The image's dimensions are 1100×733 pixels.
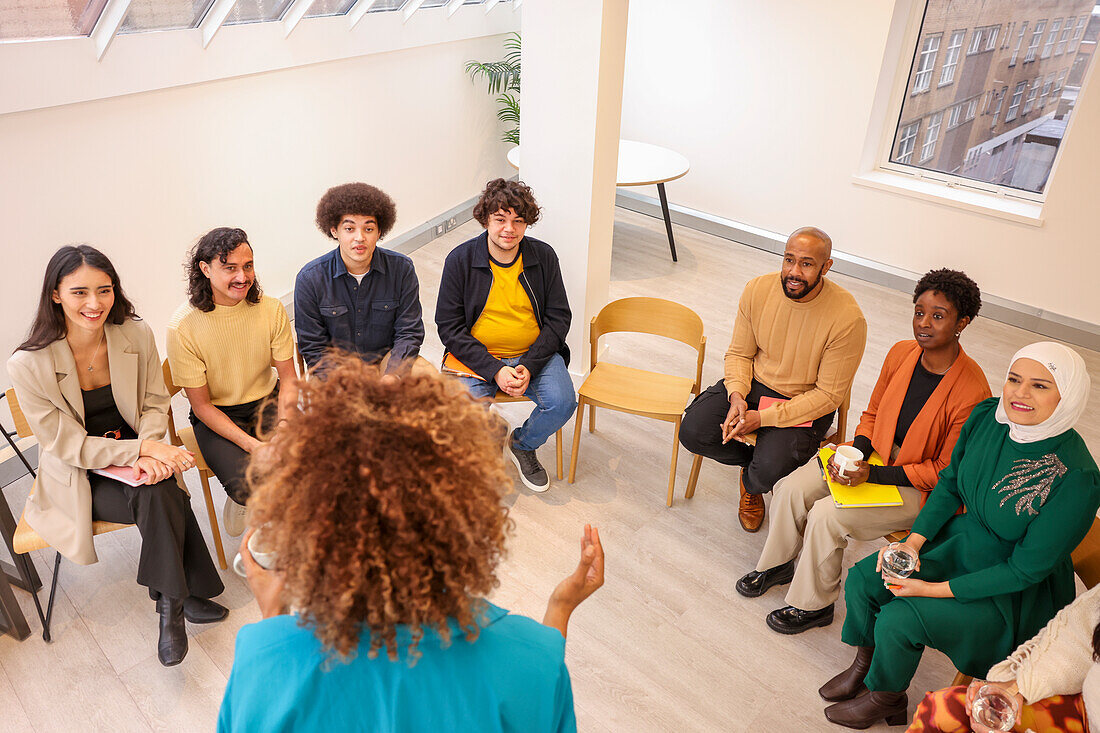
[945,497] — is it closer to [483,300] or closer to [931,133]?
[483,300]

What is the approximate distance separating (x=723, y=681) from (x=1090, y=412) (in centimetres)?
307

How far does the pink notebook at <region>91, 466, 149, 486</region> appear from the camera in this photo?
2701mm

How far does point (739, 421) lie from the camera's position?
3.29 m

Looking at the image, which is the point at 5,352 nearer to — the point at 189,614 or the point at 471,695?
the point at 189,614

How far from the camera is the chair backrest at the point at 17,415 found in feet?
8.71

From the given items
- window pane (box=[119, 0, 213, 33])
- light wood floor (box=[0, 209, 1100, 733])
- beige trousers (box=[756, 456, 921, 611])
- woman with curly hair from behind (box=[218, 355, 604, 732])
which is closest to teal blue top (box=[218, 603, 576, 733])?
woman with curly hair from behind (box=[218, 355, 604, 732])

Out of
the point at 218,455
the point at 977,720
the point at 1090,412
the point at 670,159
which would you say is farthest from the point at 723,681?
the point at 670,159

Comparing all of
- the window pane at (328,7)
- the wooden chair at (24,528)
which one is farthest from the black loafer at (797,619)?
the window pane at (328,7)

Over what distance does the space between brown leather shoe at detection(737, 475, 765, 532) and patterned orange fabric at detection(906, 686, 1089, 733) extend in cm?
128

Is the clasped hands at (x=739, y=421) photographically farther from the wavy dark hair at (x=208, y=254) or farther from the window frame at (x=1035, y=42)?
the window frame at (x=1035, y=42)

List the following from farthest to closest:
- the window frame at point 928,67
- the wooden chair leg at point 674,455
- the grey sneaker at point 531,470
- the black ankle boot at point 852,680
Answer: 1. the window frame at point 928,67
2. the grey sneaker at point 531,470
3. the wooden chair leg at point 674,455
4. the black ankle boot at point 852,680

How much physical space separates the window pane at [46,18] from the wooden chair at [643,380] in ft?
8.58

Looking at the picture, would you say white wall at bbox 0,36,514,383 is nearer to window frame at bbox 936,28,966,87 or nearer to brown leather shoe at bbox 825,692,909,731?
window frame at bbox 936,28,966,87

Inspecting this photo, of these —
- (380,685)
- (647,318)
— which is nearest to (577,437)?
(647,318)
